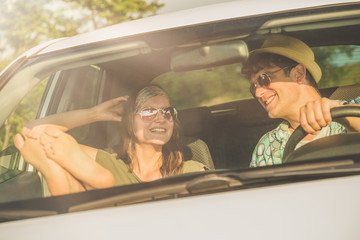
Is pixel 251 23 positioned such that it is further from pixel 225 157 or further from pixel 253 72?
pixel 225 157

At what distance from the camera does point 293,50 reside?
2357 mm

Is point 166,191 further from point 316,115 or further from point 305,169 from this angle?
point 316,115

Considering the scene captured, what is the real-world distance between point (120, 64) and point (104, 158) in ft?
2.24

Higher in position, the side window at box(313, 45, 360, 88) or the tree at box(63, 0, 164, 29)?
the tree at box(63, 0, 164, 29)

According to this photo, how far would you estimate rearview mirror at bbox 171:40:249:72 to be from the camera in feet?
6.87

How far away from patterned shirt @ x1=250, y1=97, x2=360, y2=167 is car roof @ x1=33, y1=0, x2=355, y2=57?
0.60m

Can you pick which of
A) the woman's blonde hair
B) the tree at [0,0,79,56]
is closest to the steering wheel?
the woman's blonde hair

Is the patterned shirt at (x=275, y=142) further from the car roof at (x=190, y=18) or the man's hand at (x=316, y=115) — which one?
the car roof at (x=190, y=18)

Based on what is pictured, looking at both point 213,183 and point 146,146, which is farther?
point 146,146

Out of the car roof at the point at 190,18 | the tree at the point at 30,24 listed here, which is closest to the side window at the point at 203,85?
the car roof at the point at 190,18

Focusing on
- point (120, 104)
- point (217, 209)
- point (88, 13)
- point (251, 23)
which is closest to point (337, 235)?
point (217, 209)

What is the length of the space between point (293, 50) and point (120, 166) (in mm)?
1154

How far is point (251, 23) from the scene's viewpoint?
215cm

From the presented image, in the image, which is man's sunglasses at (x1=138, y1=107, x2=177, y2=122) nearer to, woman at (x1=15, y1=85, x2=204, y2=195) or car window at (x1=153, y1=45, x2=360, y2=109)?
woman at (x1=15, y1=85, x2=204, y2=195)
